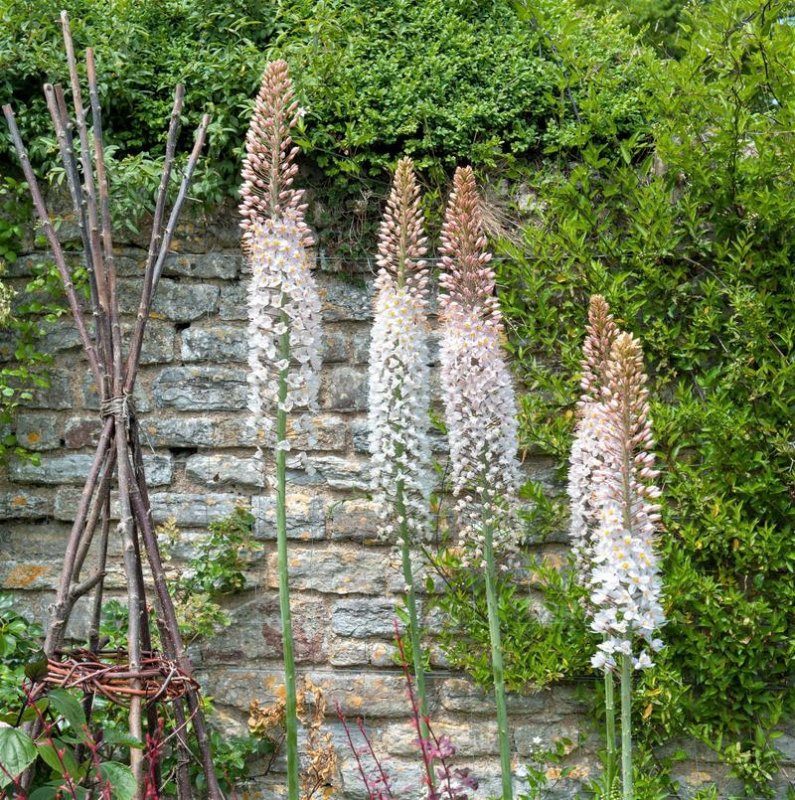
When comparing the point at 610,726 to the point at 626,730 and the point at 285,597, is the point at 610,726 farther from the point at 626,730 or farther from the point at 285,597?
the point at 285,597

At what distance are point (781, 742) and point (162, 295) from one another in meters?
2.80

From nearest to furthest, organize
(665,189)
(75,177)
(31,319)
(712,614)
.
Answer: (75,177)
(712,614)
(665,189)
(31,319)

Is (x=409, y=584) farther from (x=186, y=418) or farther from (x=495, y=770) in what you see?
(x=186, y=418)

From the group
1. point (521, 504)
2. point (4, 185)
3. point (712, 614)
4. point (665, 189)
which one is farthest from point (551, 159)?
point (4, 185)

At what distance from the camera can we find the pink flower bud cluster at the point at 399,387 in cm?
234

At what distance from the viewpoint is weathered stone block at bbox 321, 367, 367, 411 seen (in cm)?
337

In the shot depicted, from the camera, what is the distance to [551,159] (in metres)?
3.42

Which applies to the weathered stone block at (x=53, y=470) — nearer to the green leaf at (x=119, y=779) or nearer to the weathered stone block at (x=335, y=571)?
the weathered stone block at (x=335, y=571)

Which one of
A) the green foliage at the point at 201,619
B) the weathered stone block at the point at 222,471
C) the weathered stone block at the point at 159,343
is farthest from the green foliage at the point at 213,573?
the weathered stone block at the point at 159,343

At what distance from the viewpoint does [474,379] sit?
7.66 ft

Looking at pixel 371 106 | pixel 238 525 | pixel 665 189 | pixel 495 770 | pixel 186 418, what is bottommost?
pixel 495 770

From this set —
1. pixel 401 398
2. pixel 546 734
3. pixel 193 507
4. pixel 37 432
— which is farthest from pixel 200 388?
pixel 546 734

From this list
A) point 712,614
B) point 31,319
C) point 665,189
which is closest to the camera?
point 712,614

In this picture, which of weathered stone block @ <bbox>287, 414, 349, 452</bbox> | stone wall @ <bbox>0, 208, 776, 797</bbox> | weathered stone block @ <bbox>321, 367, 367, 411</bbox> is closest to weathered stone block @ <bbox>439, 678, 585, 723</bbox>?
stone wall @ <bbox>0, 208, 776, 797</bbox>
